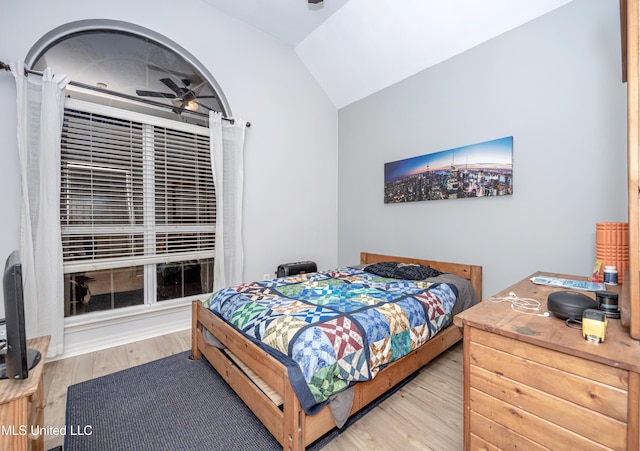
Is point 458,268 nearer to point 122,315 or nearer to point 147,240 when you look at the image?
point 147,240

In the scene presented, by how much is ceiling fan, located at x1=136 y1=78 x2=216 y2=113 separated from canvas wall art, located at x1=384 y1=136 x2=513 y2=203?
2.43 meters

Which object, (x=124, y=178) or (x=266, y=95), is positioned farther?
(x=266, y=95)

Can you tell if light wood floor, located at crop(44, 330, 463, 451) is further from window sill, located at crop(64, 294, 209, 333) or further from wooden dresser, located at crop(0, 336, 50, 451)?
wooden dresser, located at crop(0, 336, 50, 451)

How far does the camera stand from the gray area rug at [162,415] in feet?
4.90

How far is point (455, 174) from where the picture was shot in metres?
2.94

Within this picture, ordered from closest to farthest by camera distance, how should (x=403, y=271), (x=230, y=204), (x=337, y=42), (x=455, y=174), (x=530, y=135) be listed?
(x=530, y=135) → (x=403, y=271) → (x=455, y=174) → (x=230, y=204) → (x=337, y=42)

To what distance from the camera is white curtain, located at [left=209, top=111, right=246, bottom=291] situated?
10.3ft

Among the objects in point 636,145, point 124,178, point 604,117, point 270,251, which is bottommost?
point 270,251

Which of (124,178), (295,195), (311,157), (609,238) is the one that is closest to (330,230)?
(295,195)

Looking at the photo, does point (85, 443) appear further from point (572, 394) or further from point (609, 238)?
point (609, 238)

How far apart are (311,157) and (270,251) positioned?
4.93 ft

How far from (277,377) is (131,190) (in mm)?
2371

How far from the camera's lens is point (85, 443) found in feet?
4.91

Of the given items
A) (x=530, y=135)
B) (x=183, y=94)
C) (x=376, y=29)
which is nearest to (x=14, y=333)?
(x=183, y=94)
